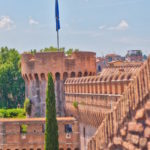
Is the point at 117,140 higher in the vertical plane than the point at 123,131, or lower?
lower

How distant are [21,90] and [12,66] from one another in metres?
3.81

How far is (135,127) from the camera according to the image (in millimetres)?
5363

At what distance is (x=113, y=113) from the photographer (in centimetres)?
608

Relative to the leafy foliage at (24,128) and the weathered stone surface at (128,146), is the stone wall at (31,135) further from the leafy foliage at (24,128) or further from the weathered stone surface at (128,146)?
the weathered stone surface at (128,146)

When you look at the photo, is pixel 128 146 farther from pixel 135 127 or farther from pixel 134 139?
pixel 135 127

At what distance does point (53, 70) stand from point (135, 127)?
22712 millimetres

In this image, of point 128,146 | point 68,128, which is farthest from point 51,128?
point 128,146

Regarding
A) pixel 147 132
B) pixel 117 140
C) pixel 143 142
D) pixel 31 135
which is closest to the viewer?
pixel 147 132

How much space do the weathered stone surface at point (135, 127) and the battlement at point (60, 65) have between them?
22.4 m

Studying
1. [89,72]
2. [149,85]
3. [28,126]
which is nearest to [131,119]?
[149,85]

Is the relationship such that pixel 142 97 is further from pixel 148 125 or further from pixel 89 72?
pixel 89 72

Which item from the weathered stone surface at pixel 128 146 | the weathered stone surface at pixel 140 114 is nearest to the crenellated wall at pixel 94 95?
the weathered stone surface at pixel 128 146

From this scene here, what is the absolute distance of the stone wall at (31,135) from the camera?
80.2ft

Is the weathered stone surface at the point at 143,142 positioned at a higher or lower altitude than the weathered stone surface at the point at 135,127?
lower
